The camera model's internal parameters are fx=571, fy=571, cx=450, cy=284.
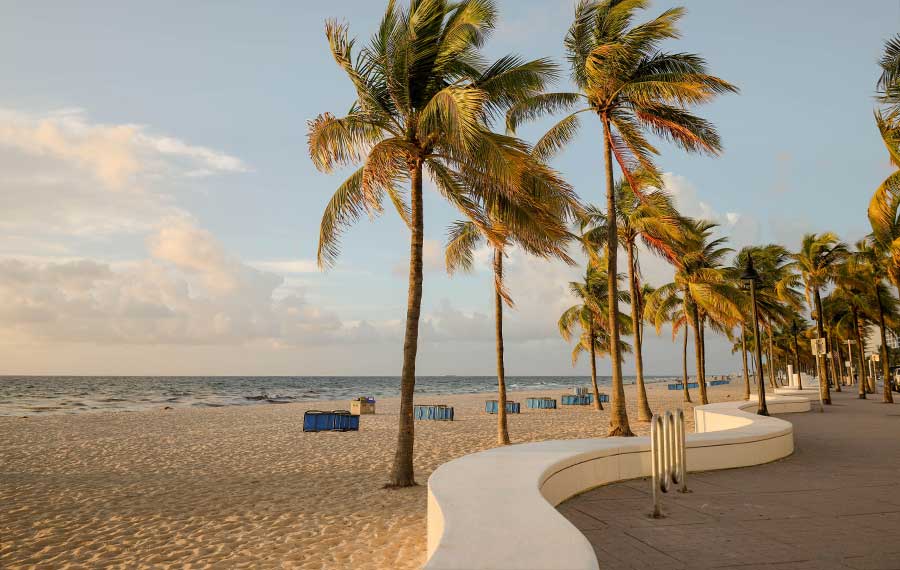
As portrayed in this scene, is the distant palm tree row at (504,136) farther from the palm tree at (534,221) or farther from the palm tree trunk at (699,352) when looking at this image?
the palm tree trunk at (699,352)

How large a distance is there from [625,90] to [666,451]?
36.7ft

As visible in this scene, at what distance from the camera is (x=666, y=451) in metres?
5.57

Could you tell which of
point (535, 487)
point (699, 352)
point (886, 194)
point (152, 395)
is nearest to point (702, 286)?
point (699, 352)

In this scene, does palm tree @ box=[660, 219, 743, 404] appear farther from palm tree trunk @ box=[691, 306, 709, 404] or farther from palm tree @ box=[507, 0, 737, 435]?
palm tree @ box=[507, 0, 737, 435]

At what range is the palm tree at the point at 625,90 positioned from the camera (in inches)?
535

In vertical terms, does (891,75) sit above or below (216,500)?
above

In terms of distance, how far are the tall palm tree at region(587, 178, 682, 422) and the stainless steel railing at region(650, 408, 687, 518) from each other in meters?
10.7

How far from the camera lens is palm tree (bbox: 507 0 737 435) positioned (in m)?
13.6

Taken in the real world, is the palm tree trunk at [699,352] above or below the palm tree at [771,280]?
below

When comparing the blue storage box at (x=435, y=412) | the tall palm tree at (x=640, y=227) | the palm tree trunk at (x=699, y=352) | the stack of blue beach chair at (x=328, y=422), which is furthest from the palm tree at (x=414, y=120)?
the palm tree trunk at (x=699, y=352)

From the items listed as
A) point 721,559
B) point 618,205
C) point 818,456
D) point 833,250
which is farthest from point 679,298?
point 721,559

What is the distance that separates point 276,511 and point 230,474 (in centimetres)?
413

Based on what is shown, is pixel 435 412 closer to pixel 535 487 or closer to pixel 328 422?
pixel 328 422

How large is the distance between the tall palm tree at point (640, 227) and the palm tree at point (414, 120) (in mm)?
6444
